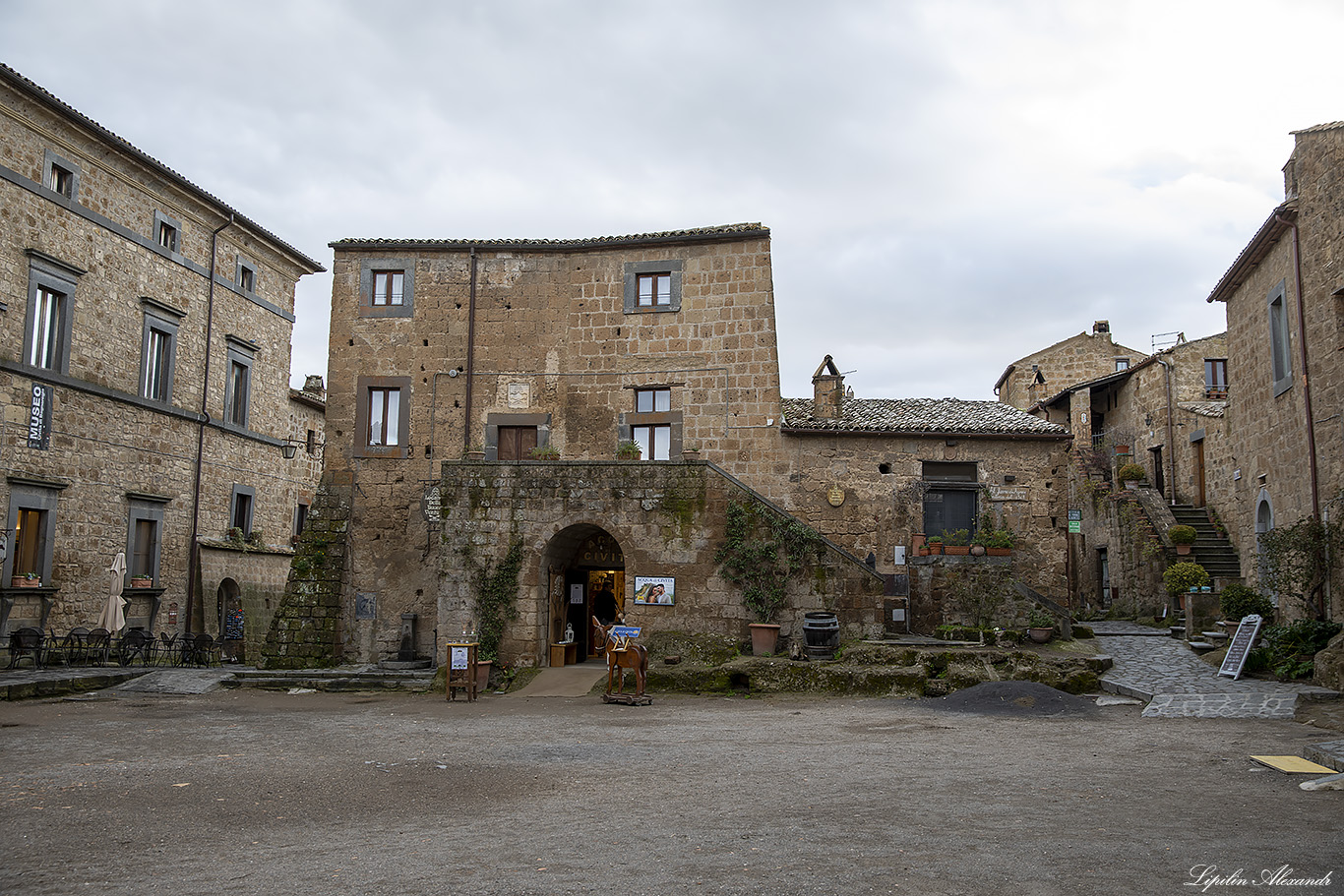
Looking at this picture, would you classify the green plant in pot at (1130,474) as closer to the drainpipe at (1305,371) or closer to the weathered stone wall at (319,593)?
the drainpipe at (1305,371)

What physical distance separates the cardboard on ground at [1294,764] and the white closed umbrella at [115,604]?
20681 mm

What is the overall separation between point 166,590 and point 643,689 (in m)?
15.0

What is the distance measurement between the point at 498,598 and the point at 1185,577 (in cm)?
1481

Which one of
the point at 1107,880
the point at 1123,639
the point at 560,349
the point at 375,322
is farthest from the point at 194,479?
the point at 1107,880

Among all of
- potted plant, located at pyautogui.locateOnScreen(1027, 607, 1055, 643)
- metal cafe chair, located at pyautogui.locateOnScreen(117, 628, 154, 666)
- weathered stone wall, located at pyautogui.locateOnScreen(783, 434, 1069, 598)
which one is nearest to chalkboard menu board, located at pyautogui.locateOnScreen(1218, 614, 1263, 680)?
potted plant, located at pyautogui.locateOnScreen(1027, 607, 1055, 643)

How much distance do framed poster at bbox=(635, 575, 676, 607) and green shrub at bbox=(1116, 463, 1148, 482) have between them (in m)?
15.4

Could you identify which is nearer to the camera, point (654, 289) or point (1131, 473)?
point (654, 289)

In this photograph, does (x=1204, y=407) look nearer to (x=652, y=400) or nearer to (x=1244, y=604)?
(x=1244, y=604)

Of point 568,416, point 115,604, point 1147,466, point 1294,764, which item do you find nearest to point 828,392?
point 568,416

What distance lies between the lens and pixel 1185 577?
20.3 m

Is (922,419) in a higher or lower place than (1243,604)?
higher

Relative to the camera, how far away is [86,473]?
69.5 ft

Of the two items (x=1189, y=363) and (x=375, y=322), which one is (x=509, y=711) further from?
(x=1189, y=363)

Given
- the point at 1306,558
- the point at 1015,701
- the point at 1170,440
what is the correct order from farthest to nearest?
the point at 1170,440
the point at 1306,558
the point at 1015,701
